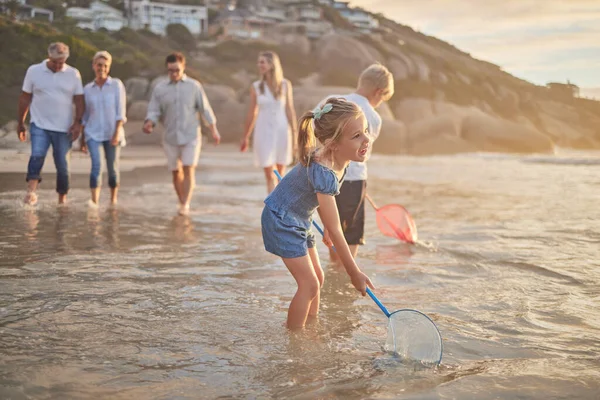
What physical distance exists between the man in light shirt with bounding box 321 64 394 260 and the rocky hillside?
2357 centimetres

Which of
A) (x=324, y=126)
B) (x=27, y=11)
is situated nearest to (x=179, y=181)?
(x=324, y=126)

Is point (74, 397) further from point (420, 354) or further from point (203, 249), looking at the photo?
point (203, 249)

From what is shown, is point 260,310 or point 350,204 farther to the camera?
point 350,204

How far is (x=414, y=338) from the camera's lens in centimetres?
397

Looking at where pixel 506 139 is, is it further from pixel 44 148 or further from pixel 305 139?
pixel 305 139

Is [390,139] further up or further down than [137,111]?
further down

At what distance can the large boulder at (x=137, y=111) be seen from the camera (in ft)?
107

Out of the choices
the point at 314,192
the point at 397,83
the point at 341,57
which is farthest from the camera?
the point at 397,83

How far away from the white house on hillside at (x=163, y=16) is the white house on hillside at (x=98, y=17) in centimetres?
154

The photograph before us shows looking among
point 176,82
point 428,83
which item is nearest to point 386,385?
point 176,82

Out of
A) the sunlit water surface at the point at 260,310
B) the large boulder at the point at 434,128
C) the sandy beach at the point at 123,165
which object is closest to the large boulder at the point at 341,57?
the large boulder at the point at 434,128

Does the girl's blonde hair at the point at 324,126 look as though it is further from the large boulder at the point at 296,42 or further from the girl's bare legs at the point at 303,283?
the large boulder at the point at 296,42

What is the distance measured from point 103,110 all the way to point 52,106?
0.70 m

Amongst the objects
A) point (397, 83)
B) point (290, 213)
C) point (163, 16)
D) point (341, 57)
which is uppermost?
point (163, 16)
